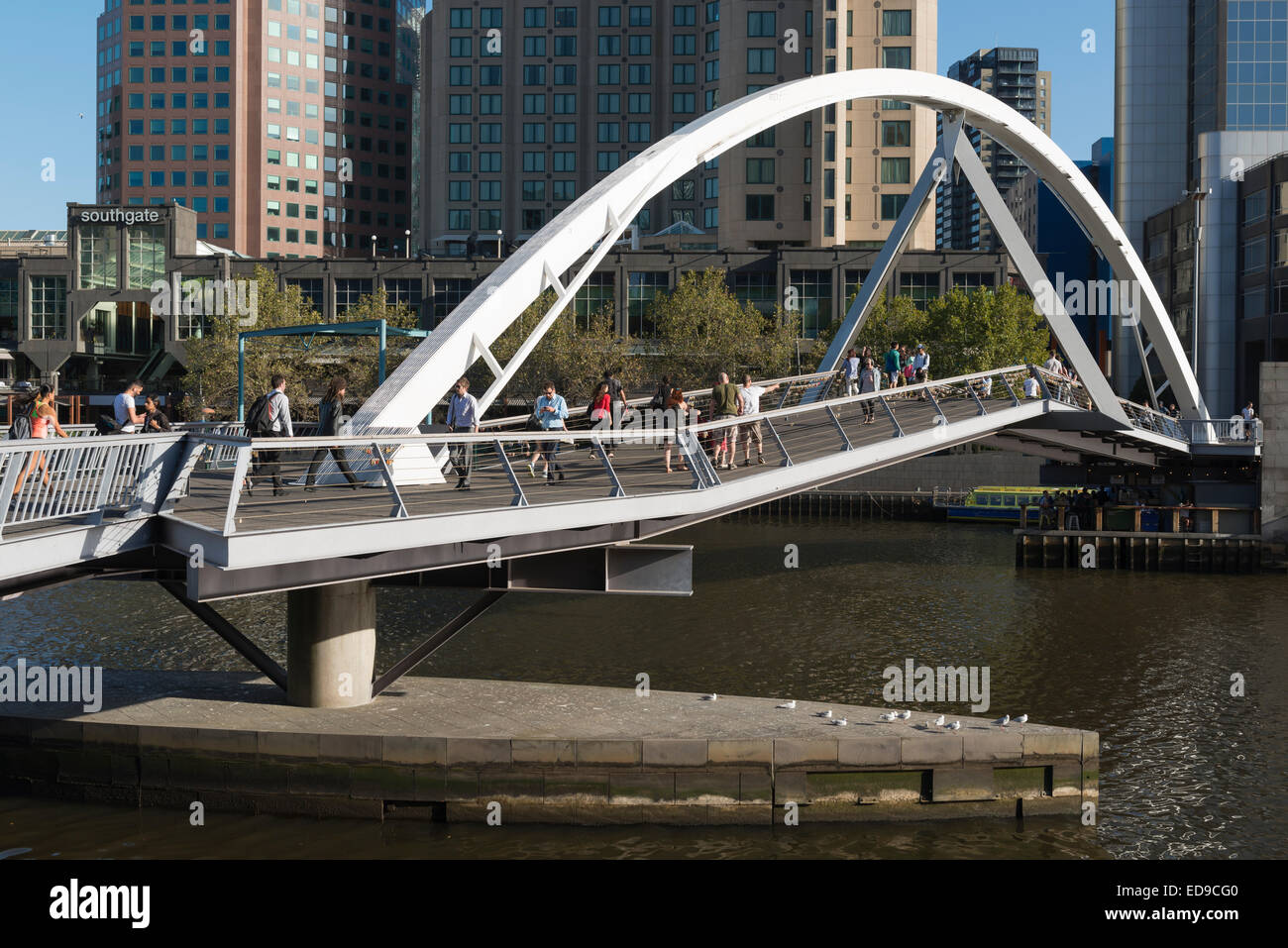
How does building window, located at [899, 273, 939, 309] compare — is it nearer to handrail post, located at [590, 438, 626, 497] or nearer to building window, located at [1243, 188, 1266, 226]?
building window, located at [1243, 188, 1266, 226]

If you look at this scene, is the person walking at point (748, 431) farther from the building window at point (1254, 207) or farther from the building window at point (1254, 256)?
the building window at point (1254, 207)

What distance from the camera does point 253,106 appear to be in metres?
125

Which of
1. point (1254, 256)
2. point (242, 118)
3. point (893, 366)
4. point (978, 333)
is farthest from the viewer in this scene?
point (242, 118)

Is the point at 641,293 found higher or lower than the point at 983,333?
higher

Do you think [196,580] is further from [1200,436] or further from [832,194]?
[832,194]

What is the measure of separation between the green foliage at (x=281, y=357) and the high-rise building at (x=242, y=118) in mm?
53540

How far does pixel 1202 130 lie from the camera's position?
91688 millimetres

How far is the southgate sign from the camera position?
8781 centimetres

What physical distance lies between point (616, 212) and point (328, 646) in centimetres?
877

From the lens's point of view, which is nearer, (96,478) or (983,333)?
(96,478)

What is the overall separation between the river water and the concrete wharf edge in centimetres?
25

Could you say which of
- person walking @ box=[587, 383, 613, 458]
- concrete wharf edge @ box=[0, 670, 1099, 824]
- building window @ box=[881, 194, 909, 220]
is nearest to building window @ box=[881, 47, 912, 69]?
building window @ box=[881, 194, 909, 220]

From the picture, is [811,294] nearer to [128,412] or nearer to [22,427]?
[128,412]

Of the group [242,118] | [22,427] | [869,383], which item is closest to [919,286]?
[869,383]
